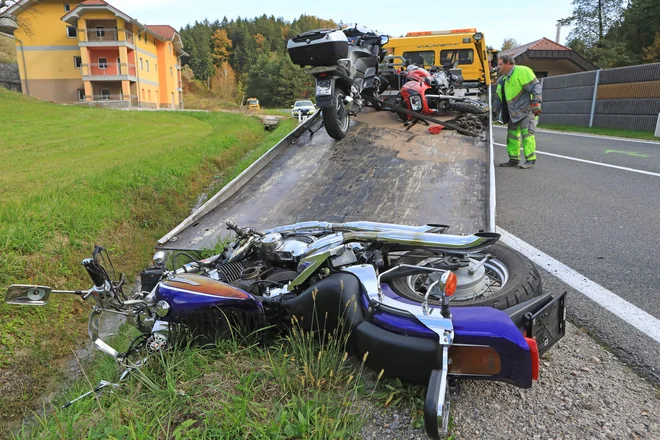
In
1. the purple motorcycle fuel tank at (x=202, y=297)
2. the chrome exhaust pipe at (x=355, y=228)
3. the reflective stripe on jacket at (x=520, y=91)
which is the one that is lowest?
the purple motorcycle fuel tank at (x=202, y=297)

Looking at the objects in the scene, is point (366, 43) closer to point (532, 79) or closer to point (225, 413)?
point (532, 79)

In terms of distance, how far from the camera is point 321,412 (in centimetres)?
208

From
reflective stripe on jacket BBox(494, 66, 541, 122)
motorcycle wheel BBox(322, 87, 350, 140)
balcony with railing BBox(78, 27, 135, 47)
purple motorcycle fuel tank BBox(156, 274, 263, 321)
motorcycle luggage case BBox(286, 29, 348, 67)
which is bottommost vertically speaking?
purple motorcycle fuel tank BBox(156, 274, 263, 321)

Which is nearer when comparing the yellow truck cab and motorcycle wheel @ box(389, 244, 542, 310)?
motorcycle wheel @ box(389, 244, 542, 310)

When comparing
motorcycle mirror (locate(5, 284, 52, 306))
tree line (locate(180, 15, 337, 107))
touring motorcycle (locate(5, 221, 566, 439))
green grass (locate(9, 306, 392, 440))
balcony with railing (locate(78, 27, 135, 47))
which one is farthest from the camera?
tree line (locate(180, 15, 337, 107))

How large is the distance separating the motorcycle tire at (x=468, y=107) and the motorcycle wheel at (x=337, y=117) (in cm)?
196

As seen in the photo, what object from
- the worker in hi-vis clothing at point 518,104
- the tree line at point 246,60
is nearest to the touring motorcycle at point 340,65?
the worker in hi-vis clothing at point 518,104

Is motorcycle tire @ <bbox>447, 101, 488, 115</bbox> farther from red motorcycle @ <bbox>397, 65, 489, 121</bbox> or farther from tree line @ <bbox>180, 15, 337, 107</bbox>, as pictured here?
tree line @ <bbox>180, 15, 337, 107</bbox>

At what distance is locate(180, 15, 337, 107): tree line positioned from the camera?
203 ft

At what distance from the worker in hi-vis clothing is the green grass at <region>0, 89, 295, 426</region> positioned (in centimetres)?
568

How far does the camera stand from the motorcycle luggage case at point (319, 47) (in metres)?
6.02

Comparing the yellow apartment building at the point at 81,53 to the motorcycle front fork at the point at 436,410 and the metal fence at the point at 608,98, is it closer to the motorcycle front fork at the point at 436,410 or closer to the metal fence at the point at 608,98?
the metal fence at the point at 608,98

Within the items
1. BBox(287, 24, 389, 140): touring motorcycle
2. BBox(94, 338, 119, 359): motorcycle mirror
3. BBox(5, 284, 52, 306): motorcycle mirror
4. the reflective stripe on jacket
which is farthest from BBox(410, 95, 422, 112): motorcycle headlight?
BBox(5, 284, 52, 306): motorcycle mirror

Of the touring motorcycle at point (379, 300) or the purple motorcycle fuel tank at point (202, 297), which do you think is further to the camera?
the purple motorcycle fuel tank at point (202, 297)
